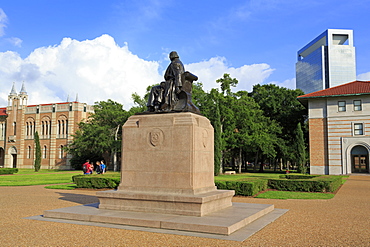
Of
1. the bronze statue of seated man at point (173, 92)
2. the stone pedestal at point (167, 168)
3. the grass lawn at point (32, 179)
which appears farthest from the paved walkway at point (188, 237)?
the grass lawn at point (32, 179)

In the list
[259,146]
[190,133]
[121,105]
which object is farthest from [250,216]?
[121,105]

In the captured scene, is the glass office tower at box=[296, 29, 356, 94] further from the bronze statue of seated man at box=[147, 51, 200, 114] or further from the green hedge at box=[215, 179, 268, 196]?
the bronze statue of seated man at box=[147, 51, 200, 114]

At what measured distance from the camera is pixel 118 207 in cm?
999

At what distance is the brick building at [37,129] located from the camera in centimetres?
5916

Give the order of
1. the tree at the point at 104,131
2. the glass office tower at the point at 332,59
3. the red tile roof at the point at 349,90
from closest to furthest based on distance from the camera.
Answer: the red tile roof at the point at 349,90, the tree at the point at 104,131, the glass office tower at the point at 332,59

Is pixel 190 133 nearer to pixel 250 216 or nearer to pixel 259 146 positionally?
pixel 250 216

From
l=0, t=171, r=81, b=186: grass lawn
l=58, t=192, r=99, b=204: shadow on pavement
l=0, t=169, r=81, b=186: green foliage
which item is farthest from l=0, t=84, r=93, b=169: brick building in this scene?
l=58, t=192, r=99, b=204: shadow on pavement

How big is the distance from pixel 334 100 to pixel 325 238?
119 ft

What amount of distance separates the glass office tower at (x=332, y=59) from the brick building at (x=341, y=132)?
377ft

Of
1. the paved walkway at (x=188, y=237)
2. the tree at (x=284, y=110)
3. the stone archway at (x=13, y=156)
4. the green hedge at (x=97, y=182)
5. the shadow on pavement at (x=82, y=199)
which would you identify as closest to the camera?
the paved walkway at (x=188, y=237)

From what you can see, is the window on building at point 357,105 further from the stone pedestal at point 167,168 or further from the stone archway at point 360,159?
the stone pedestal at point 167,168

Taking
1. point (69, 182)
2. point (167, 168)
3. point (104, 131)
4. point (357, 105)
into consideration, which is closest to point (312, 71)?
point (357, 105)

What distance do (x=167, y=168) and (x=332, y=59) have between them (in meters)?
152

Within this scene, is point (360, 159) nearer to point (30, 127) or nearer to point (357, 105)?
point (357, 105)
